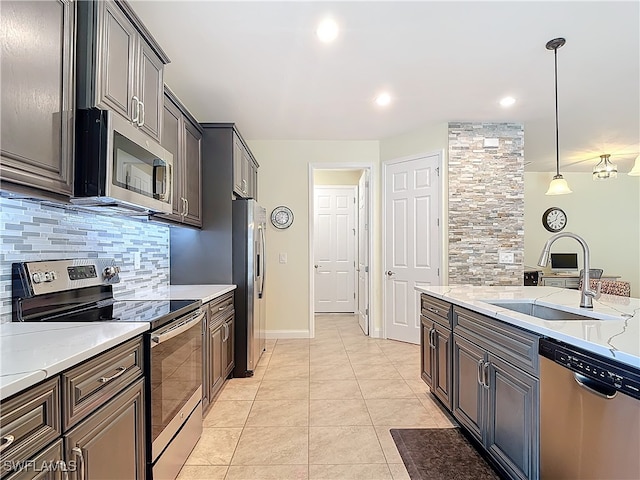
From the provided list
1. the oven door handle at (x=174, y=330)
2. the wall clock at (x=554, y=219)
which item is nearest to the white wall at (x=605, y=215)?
the wall clock at (x=554, y=219)

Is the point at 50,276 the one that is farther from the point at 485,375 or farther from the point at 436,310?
the point at 436,310

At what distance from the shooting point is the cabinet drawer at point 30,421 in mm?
840

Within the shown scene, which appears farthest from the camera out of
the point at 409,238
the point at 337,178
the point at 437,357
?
the point at 337,178

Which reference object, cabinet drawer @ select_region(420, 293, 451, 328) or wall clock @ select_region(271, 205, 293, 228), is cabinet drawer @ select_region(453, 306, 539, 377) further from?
wall clock @ select_region(271, 205, 293, 228)

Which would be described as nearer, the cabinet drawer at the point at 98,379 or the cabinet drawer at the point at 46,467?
the cabinet drawer at the point at 46,467

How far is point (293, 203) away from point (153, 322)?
3520 millimetres

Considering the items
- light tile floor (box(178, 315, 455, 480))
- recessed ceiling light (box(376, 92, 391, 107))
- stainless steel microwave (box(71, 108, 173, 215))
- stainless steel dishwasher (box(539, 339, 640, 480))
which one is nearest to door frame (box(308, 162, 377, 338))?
light tile floor (box(178, 315, 455, 480))

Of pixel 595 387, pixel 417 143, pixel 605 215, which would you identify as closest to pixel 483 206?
pixel 417 143

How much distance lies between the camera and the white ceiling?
2.24 metres

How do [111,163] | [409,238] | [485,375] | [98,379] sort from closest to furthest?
1. [98,379]
2. [111,163]
3. [485,375]
4. [409,238]

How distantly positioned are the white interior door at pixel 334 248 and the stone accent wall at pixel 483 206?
9.33ft

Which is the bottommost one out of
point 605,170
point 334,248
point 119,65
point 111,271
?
point 111,271

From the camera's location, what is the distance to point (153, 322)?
1.58 meters

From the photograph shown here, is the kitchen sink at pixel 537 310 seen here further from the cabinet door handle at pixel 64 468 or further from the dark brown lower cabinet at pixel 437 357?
the cabinet door handle at pixel 64 468
